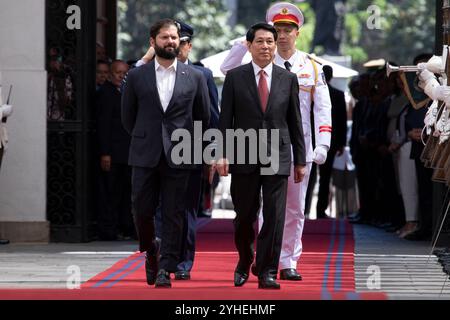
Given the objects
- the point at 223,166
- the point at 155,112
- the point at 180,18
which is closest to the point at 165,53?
the point at 155,112

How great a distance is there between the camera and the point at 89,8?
60.2ft

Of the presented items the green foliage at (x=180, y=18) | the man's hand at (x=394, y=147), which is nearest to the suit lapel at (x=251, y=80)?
the man's hand at (x=394, y=147)

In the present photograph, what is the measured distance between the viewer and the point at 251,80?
42.1 feet

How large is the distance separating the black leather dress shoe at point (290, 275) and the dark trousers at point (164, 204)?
115 centimetres

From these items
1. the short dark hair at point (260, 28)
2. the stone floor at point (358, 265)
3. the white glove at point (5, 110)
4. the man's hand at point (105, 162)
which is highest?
the short dark hair at point (260, 28)

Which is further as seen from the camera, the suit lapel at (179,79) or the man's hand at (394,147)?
the man's hand at (394,147)

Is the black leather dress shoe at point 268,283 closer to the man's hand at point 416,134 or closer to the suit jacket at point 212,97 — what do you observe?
the suit jacket at point 212,97

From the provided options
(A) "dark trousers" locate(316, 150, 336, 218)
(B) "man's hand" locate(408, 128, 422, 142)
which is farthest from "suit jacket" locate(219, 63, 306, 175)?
(A) "dark trousers" locate(316, 150, 336, 218)

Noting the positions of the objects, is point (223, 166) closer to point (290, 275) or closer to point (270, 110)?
point (270, 110)

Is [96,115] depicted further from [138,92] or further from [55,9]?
[138,92]

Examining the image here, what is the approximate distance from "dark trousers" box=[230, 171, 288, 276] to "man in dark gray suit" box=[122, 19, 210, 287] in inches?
19.2

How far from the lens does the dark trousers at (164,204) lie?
12852 millimetres

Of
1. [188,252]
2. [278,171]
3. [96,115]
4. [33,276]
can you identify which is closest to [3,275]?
[33,276]

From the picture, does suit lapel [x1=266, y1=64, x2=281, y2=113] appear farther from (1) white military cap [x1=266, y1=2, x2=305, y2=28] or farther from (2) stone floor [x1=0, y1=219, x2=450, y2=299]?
(2) stone floor [x1=0, y1=219, x2=450, y2=299]
